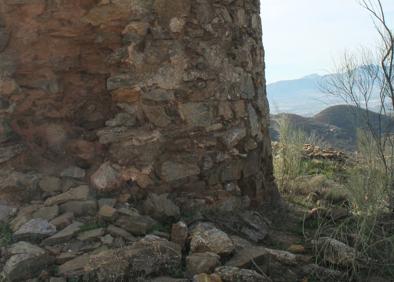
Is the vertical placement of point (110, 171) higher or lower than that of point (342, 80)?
lower

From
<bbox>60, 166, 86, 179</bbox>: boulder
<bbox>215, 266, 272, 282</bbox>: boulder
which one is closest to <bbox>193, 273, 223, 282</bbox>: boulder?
<bbox>215, 266, 272, 282</bbox>: boulder

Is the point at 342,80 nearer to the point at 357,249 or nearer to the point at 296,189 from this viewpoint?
the point at 296,189

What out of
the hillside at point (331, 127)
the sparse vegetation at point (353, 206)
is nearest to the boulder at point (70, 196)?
the sparse vegetation at point (353, 206)

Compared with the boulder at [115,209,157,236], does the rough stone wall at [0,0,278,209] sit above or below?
above

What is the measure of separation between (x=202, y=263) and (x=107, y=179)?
107cm

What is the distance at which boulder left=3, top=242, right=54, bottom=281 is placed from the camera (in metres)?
2.97

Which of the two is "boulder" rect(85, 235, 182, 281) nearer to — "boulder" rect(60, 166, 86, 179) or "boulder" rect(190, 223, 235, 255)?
"boulder" rect(190, 223, 235, 255)

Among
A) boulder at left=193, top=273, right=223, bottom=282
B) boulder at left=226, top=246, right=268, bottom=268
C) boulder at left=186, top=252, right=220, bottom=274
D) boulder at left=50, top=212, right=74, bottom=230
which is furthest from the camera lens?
boulder at left=50, top=212, right=74, bottom=230

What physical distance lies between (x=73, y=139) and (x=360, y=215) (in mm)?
2346

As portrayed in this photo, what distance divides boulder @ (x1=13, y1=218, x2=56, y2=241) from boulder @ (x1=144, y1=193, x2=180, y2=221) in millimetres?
698

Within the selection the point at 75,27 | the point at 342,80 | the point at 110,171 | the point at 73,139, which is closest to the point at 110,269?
the point at 110,171

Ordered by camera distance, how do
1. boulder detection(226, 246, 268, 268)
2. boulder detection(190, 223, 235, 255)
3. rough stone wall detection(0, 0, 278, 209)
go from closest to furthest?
boulder detection(226, 246, 268, 268)
boulder detection(190, 223, 235, 255)
rough stone wall detection(0, 0, 278, 209)

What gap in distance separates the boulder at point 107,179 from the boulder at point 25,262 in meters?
0.73

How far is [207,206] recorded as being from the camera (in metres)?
3.98
